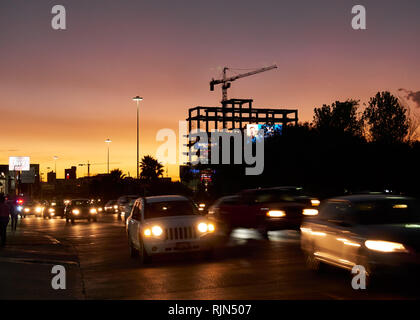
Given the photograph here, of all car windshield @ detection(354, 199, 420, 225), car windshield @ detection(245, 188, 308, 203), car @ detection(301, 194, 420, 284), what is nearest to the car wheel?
→ car @ detection(301, 194, 420, 284)

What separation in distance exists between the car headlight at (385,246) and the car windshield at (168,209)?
23.9 ft

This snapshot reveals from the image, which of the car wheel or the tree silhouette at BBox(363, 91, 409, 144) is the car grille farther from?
the tree silhouette at BBox(363, 91, 409, 144)

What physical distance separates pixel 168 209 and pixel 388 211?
717 centimetres

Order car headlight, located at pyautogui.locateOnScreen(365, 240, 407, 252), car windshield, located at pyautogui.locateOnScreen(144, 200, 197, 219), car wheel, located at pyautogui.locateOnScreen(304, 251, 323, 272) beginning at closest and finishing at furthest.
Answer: car headlight, located at pyautogui.locateOnScreen(365, 240, 407, 252) < car wheel, located at pyautogui.locateOnScreen(304, 251, 323, 272) < car windshield, located at pyautogui.locateOnScreen(144, 200, 197, 219)

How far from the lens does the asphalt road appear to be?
1062cm

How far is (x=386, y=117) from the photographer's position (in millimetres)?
81875

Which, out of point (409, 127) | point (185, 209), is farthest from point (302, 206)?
point (409, 127)

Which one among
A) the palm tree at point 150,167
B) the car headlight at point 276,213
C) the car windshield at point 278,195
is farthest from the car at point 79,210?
the palm tree at point 150,167

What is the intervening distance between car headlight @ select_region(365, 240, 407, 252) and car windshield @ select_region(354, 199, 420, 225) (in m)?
0.80

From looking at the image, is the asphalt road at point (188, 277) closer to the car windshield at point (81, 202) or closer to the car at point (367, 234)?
the car at point (367, 234)

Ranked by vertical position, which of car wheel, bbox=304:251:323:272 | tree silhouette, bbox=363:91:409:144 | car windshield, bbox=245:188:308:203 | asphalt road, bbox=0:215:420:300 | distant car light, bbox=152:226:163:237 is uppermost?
tree silhouette, bbox=363:91:409:144

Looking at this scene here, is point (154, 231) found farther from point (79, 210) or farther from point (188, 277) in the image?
point (79, 210)
